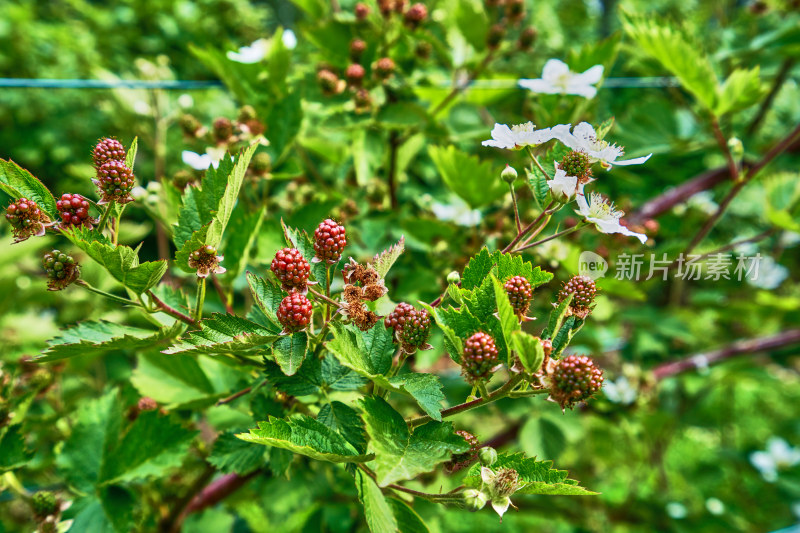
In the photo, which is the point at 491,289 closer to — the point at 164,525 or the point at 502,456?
the point at 502,456

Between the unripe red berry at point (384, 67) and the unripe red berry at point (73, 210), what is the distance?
56cm

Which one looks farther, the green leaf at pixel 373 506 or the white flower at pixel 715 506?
the white flower at pixel 715 506

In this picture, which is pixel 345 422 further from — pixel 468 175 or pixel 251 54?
pixel 251 54

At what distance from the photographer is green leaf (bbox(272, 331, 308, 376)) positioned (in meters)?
0.49

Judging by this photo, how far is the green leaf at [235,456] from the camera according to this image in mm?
646

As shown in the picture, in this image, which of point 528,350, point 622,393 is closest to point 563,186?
point 528,350

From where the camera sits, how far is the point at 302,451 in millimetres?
446

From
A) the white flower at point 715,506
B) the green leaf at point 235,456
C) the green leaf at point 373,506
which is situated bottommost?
the white flower at point 715,506

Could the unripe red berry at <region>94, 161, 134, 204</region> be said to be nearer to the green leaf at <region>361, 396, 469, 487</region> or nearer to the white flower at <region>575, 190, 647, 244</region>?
the green leaf at <region>361, 396, 469, 487</region>

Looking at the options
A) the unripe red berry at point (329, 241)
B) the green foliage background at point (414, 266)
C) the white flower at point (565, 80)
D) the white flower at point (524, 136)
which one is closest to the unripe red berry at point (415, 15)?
the green foliage background at point (414, 266)

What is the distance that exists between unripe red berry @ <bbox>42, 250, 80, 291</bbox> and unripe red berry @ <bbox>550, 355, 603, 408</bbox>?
1.44 ft

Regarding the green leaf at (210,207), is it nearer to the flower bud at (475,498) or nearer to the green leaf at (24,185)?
the green leaf at (24,185)

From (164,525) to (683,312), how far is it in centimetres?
156

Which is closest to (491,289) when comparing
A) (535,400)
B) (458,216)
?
(458,216)
